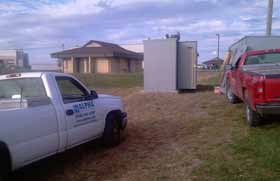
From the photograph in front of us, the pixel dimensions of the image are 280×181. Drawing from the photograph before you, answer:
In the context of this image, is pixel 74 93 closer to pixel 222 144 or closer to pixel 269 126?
pixel 222 144

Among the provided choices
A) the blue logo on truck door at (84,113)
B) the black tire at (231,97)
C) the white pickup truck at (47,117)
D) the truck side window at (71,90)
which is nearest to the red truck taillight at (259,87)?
the white pickup truck at (47,117)

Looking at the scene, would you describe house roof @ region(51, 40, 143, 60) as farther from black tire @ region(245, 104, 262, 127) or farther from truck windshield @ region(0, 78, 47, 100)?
truck windshield @ region(0, 78, 47, 100)

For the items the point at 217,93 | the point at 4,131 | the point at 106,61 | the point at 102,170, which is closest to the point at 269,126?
the point at 102,170

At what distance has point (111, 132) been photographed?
23.8 ft

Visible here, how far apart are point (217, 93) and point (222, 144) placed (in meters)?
9.11

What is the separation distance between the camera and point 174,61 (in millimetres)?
16609

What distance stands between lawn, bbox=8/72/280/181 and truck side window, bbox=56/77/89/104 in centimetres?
119

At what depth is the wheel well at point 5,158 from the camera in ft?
14.1

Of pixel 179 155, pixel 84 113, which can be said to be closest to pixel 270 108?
pixel 179 155

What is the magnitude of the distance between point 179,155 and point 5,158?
126 inches

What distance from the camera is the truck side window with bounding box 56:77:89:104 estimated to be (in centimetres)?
602

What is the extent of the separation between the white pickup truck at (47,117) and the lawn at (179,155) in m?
0.49

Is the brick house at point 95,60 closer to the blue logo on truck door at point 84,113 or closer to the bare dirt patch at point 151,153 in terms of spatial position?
the bare dirt patch at point 151,153

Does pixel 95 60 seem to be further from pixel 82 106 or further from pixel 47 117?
pixel 47 117
